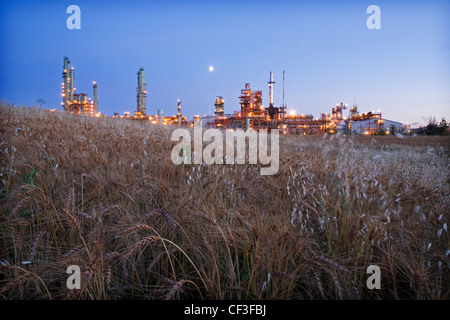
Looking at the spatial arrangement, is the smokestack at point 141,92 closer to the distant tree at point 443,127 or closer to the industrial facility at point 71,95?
the industrial facility at point 71,95

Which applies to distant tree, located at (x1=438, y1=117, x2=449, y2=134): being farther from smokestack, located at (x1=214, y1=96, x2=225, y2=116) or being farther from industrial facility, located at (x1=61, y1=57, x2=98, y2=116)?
industrial facility, located at (x1=61, y1=57, x2=98, y2=116)

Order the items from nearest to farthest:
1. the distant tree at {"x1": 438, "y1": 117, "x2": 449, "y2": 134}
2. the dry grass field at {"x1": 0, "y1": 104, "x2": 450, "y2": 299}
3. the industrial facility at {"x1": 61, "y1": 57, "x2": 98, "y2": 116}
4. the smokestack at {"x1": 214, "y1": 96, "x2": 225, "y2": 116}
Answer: the dry grass field at {"x1": 0, "y1": 104, "x2": 450, "y2": 299} < the distant tree at {"x1": 438, "y1": 117, "x2": 449, "y2": 134} < the industrial facility at {"x1": 61, "y1": 57, "x2": 98, "y2": 116} < the smokestack at {"x1": 214, "y1": 96, "x2": 225, "y2": 116}

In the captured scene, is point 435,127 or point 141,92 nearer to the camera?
point 435,127

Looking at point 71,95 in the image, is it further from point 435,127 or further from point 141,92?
point 435,127

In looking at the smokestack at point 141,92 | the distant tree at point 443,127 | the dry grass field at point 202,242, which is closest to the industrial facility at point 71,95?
the smokestack at point 141,92

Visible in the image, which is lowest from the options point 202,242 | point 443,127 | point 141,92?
point 202,242

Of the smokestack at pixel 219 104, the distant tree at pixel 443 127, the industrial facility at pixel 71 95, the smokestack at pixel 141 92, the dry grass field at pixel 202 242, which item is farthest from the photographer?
the smokestack at pixel 219 104

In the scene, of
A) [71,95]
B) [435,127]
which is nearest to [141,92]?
[71,95]

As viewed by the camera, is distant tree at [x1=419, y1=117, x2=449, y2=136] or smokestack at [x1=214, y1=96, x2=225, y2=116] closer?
distant tree at [x1=419, y1=117, x2=449, y2=136]

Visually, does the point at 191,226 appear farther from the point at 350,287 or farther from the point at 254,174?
the point at 254,174

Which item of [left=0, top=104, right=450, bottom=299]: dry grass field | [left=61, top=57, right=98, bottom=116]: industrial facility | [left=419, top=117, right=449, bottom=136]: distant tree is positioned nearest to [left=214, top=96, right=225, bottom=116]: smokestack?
[left=61, top=57, right=98, bottom=116]: industrial facility

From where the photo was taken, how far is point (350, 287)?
1.59 m
